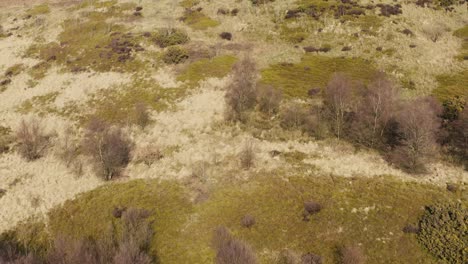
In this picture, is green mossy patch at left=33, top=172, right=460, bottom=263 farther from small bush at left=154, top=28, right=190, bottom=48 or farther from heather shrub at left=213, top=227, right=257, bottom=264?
small bush at left=154, top=28, right=190, bottom=48

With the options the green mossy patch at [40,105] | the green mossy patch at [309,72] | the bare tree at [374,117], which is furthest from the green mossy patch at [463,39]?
the green mossy patch at [40,105]

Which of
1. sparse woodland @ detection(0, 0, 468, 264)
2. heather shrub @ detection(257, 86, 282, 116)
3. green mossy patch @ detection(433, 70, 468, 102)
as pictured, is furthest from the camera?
heather shrub @ detection(257, 86, 282, 116)

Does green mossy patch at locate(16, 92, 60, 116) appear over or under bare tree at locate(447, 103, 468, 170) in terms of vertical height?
under

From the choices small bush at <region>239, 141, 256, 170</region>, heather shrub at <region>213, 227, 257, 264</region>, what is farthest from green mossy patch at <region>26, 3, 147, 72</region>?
heather shrub at <region>213, 227, 257, 264</region>

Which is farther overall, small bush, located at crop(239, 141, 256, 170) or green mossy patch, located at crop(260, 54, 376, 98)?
green mossy patch, located at crop(260, 54, 376, 98)

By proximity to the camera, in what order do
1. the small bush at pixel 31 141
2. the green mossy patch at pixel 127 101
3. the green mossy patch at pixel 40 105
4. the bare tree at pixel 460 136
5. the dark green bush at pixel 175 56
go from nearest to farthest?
the bare tree at pixel 460 136
the small bush at pixel 31 141
the green mossy patch at pixel 127 101
the green mossy patch at pixel 40 105
the dark green bush at pixel 175 56

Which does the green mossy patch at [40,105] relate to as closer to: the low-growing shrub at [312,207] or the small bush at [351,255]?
the low-growing shrub at [312,207]

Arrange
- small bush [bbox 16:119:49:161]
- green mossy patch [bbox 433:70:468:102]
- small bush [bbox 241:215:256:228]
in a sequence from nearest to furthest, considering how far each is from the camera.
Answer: small bush [bbox 241:215:256:228]
small bush [bbox 16:119:49:161]
green mossy patch [bbox 433:70:468:102]
